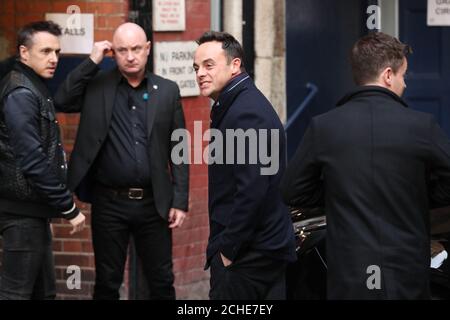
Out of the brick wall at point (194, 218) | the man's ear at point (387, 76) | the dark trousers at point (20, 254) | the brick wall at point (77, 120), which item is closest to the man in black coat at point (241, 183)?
the man's ear at point (387, 76)

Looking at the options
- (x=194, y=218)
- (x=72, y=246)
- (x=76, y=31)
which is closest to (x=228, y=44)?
(x=76, y=31)

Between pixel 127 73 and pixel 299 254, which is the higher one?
pixel 127 73

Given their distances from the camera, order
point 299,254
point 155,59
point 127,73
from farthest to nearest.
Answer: point 155,59 → point 127,73 → point 299,254

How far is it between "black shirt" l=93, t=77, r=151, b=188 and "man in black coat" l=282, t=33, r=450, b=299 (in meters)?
2.36

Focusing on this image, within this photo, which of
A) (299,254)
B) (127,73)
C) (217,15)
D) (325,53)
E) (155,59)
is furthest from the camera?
(325,53)

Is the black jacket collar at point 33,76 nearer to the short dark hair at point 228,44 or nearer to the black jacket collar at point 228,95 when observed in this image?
the short dark hair at point 228,44

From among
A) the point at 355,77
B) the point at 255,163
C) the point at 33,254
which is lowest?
the point at 33,254

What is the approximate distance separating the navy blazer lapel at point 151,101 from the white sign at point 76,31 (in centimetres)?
99

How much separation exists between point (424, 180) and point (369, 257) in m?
0.42

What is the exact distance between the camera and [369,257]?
5.53 m

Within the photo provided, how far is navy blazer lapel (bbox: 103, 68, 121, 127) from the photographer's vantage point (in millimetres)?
7910
